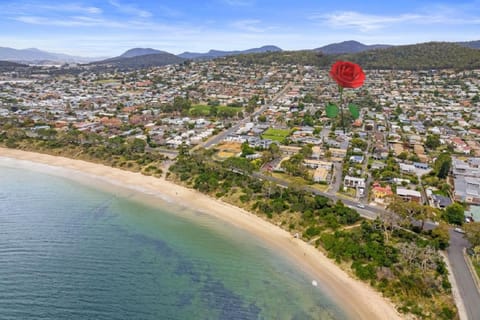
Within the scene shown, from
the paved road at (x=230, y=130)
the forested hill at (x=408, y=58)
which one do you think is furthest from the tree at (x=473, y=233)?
the forested hill at (x=408, y=58)

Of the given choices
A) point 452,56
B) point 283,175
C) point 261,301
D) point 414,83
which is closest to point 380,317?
point 261,301

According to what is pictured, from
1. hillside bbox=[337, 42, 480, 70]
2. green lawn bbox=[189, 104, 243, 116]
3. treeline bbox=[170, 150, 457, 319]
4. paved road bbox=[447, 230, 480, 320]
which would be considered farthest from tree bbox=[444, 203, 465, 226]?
hillside bbox=[337, 42, 480, 70]

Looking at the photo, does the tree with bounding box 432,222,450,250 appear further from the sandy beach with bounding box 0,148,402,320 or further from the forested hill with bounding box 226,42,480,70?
the forested hill with bounding box 226,42,480,70

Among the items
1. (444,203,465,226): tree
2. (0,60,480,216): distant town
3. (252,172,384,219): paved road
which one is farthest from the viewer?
(0,60,480,216): distant town

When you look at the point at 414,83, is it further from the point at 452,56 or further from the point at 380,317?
the point at 380,317

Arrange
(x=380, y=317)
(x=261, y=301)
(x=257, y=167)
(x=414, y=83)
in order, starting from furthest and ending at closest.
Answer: (x=414, y=83), (x=257, y=167), (x=261, y=301), (x=380, y=317)
